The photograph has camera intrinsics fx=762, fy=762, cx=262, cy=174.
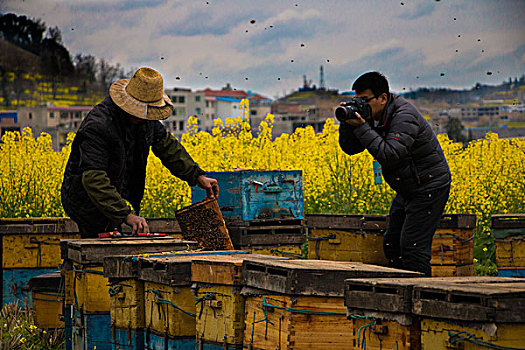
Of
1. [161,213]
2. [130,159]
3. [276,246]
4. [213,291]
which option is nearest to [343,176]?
[161,213]

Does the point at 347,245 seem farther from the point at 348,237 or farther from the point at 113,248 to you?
the point at 113,248

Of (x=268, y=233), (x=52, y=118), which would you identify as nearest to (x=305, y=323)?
(x=268, y=233)

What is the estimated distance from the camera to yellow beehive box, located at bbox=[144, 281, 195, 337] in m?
5.24

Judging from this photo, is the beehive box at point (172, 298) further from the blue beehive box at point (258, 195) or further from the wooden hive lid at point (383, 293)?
the blue beehive box at point (258, 195)

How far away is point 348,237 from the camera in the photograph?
302 inches

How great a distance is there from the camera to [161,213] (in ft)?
41.6

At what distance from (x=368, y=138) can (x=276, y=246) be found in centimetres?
230

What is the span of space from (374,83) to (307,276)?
2.33 meters

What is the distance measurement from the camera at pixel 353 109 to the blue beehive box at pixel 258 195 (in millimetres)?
2184

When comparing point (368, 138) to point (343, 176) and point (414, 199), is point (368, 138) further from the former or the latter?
point (343, 176)

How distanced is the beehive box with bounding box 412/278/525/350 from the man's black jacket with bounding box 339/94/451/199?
7.34 ft

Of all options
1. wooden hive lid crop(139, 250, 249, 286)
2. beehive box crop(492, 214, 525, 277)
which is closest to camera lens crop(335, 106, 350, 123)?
wooden hive lid crop(139, 250, 249, 286)

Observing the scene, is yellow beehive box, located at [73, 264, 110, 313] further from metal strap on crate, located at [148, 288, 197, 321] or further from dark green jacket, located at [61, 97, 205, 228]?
metal strap on crate, located at [148, 288, 197, 321]

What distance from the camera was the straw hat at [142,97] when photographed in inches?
270
